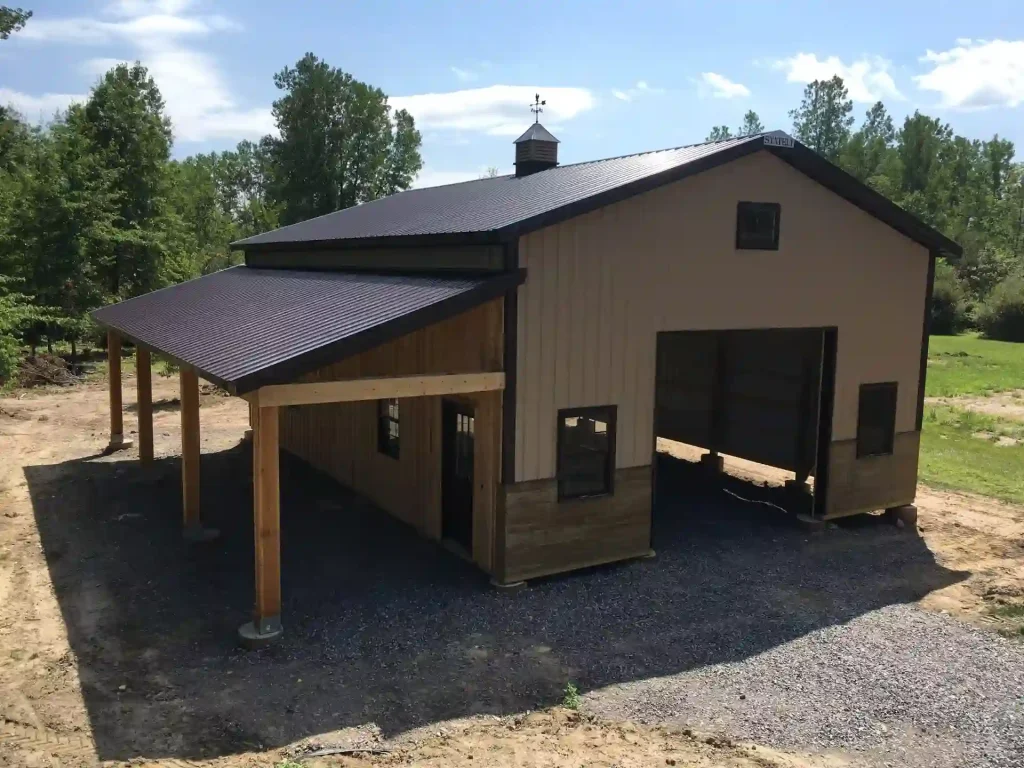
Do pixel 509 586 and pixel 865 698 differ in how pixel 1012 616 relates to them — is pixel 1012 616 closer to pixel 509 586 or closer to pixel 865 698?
pixel 865 698

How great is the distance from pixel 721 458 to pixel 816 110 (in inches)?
2797

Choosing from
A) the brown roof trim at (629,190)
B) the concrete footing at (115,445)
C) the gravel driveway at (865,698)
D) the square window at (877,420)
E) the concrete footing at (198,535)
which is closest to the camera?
the gravel driveway at (865,698)

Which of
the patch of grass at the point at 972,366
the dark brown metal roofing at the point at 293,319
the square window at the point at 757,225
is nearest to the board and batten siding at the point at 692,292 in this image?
the square window at the point at 757,225

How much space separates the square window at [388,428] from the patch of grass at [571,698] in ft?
17.3

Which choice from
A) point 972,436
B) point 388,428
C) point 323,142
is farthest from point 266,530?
point 323,142

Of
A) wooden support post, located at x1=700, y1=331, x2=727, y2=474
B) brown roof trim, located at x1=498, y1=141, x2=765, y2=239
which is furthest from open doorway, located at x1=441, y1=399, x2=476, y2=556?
wooden support post, located at x1=700, y1=331, x2=727, y2=474

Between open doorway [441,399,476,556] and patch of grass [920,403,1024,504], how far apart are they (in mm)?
8947

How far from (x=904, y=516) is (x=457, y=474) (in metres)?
6.71

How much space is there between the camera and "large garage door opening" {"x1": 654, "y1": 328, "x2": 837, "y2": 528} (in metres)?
A: 12.3

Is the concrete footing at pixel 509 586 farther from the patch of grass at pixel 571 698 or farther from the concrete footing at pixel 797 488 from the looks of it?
the concrete footing at pixel 797 488

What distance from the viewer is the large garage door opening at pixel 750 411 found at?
1231cm

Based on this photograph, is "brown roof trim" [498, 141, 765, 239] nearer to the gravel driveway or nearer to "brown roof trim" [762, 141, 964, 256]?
"brown roof trim" [762, 141, 964, 256]

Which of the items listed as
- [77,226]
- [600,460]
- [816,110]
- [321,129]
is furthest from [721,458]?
[816,110]

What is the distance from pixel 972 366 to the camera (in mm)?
31859
